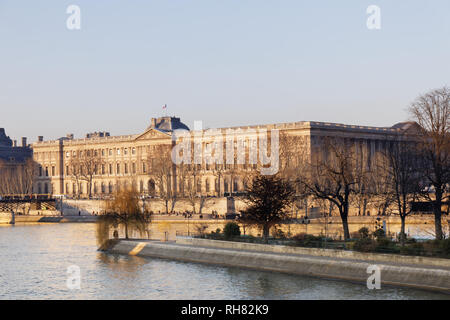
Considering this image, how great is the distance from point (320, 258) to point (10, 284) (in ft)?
57.7

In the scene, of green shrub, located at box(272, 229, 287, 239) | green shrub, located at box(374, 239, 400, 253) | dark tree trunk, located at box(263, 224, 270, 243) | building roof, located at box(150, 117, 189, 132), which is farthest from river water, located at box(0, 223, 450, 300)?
building roof, located at box(150, 117, 189, 132)

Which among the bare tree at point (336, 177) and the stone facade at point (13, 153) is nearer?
the bare tree at point (336, 177)

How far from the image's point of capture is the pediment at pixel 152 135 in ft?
485

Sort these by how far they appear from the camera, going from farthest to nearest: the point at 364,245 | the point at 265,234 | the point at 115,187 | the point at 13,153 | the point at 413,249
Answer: the point at 13,153, the point at 115,187, the point at 265,234, the point at 364,245, the point at 413,249

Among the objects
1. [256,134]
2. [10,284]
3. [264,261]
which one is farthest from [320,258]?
[256,134]

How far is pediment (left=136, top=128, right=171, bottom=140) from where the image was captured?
485 ft

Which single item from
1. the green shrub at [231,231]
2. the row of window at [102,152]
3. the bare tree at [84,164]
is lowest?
the green shrub at [231,231]

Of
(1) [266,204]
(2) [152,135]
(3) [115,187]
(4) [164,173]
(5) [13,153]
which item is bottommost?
(1) [266,204]

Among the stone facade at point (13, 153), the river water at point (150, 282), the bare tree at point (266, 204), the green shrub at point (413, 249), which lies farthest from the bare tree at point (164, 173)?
the green shrub at point (413, 249)

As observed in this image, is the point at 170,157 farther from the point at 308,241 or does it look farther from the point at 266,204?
the point at 308,241

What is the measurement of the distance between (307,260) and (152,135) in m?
105

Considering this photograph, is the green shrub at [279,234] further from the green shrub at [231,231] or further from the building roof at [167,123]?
the building roof at [167,123]

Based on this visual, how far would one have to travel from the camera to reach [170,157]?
444 ft

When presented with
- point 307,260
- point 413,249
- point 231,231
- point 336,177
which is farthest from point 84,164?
point 413,249
